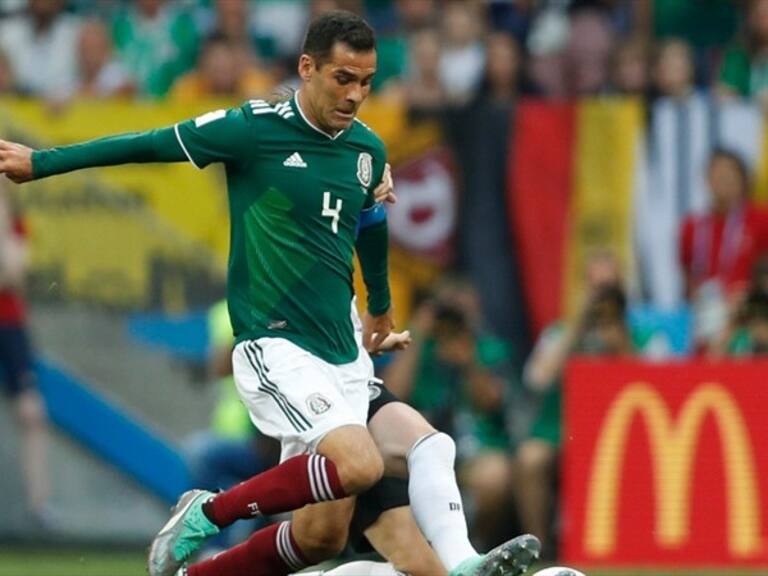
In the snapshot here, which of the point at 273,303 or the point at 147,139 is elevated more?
the point at 147,139

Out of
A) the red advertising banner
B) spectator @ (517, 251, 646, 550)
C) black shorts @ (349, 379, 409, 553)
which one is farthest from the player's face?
spectator @ (517, 251, 646, 550)

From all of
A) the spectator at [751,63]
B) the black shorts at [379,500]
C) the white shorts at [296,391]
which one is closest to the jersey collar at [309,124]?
the white shorts at [296,391]

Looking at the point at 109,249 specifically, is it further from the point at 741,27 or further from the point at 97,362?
the point at 741,27

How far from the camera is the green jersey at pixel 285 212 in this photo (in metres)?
8.05

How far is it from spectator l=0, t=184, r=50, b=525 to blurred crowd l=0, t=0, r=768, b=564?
3.18ft

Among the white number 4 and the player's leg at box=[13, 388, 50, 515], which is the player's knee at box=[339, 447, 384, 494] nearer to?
the white number 4

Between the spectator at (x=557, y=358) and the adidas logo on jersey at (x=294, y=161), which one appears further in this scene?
the spectator at (x=557, y=358)

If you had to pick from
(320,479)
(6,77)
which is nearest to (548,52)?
(6,77)

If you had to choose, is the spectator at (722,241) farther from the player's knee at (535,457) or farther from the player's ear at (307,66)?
the player's ear at (307,66)

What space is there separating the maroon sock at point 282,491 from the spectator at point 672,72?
610 cm

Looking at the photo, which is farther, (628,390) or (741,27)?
(741,27)

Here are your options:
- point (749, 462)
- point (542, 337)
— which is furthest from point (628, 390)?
point (542, 337)

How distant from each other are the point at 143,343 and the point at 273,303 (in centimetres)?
541

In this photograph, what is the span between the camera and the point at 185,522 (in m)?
8.14
